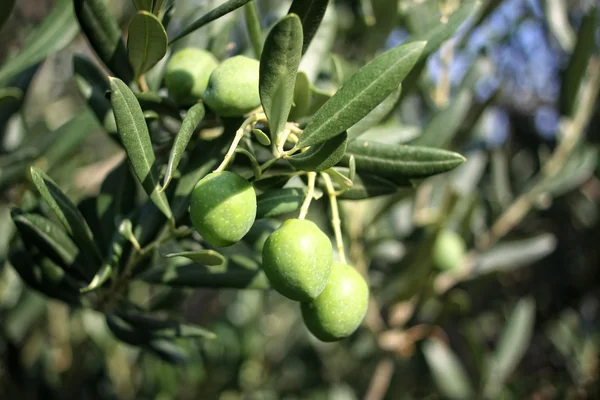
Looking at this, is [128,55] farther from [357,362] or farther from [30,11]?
[30,11]

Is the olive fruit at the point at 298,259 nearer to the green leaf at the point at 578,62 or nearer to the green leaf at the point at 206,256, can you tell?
the green leaf at the point at 206,256

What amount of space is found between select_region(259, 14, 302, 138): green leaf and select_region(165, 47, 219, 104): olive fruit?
0.24 meters

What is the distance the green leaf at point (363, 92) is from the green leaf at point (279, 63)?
5 cm

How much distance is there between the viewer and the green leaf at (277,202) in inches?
33.4

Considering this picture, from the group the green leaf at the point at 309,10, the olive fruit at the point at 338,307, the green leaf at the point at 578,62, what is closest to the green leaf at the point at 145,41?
the green leaf at the point at 309,10

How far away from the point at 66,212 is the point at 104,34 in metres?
0.29

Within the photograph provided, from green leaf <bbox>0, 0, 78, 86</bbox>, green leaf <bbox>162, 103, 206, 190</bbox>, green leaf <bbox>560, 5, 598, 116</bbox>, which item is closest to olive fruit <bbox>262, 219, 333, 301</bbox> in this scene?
green leaf <bbox>162, 103, 206, 190</bbox>

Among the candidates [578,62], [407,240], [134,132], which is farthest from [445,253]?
[134,132]

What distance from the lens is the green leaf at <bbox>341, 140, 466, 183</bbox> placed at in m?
0.88

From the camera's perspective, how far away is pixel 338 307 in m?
0.83

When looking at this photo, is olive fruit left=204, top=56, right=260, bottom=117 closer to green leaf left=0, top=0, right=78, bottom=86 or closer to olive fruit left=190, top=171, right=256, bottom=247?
olive fruit left=190, top=171, right=256, bottom=247

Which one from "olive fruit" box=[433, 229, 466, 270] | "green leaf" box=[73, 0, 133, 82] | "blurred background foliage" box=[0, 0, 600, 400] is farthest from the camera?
"olive fruit" box=[433, 229, 466, 270]

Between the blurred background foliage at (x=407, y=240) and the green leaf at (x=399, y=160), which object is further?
the blurred background foliage at (x=407, y=240)

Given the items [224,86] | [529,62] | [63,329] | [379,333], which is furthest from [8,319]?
[529,62]
